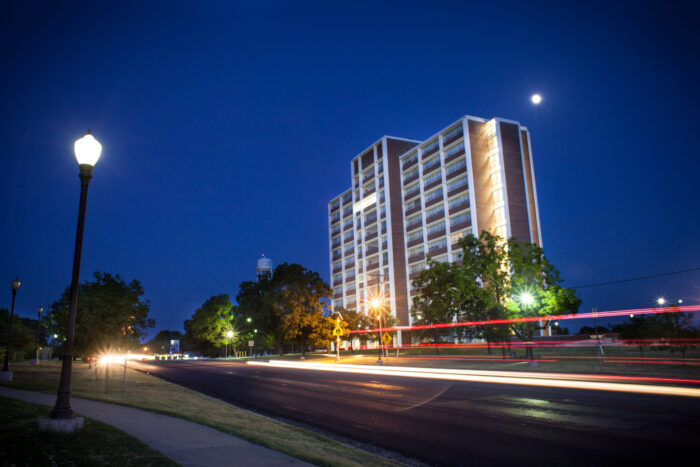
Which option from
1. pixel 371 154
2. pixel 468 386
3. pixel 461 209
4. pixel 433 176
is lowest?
pixel 468 386

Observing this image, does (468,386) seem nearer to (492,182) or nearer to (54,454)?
(54,454)

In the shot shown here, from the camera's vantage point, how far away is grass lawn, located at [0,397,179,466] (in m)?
5.55

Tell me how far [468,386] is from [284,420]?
9.40 meters

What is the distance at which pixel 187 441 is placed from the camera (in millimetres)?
7645

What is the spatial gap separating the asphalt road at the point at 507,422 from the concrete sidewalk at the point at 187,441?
265 cm

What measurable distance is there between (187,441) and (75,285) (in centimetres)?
349

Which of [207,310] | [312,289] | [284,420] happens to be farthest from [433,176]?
[284,420]

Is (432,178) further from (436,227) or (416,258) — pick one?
(416,258)

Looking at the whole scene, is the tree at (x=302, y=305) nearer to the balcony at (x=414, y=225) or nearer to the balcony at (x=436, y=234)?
the balcony at (x=436, y=234)

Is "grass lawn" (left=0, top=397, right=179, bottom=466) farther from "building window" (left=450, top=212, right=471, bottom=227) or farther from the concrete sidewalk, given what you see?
"building window" (left=450, top=212, right=471, bottom=227)

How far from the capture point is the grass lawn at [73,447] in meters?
5.55

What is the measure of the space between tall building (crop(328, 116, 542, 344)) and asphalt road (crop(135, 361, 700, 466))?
58591 mm

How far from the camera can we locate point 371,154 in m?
102

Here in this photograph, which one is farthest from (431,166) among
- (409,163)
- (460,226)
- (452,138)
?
(460,226)
